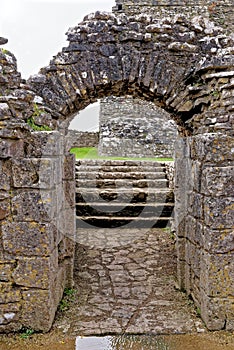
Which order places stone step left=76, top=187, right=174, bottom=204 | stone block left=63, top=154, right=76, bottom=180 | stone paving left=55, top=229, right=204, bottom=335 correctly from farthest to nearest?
stone step left=76, top=187, right=174, bottom=204, stone block left=63, top=154, right=76, bottom=180, stone paving left=55, top=229, right=204, bottom=335

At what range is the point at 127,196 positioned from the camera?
30.2ft

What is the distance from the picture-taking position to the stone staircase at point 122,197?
8727mm

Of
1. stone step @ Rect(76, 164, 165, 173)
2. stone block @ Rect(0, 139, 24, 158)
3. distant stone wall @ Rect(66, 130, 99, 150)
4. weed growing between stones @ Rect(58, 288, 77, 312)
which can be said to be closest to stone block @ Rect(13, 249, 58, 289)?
weed growing between stones @ Rect(58, 288, 77, 312)

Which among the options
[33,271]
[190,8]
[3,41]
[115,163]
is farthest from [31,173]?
[190,8]

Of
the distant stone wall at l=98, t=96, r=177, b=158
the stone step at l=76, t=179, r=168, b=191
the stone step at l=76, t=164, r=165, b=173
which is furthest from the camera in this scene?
the distant stone wall at l=98, t=96, r=177, b=158

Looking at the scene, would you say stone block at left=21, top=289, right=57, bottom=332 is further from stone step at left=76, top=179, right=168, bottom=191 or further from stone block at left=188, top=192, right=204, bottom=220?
stone step at left=76, top=179, right=168, bottom=191

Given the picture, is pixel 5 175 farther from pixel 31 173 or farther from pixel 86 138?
pixel 86 138

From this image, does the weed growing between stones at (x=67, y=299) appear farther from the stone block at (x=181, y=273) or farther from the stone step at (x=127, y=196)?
the stone step at (x=127, y=196)

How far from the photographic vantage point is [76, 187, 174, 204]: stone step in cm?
920

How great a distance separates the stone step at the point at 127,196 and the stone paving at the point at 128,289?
1279 millimetres

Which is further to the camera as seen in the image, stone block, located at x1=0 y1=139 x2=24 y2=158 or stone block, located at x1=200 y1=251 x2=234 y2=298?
stone block, located at x1=200 y1=251 x2=234 y2=298

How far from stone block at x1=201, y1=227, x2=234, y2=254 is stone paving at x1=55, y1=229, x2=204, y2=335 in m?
0.88

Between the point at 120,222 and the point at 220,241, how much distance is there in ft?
15.9

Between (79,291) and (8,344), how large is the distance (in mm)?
1592
